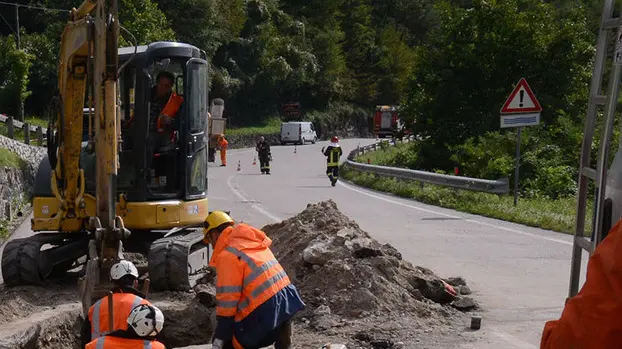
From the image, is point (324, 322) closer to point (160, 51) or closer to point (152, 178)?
point (152, 178)

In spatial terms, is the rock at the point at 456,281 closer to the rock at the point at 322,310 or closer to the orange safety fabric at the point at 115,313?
the rock at the point at 322,310

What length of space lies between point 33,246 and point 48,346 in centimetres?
181

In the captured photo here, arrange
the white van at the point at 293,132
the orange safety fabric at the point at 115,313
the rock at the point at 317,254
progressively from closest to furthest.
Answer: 1. the orange safety fabric at the point at 115,313
2. the rock at the point at 317,254
3. the white van at the point at 293,132

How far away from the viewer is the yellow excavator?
1080cm

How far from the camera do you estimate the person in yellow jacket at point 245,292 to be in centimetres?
659

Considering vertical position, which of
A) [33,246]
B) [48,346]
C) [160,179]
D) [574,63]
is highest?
[574,63]

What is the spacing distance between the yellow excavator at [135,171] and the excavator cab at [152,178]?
1 cm

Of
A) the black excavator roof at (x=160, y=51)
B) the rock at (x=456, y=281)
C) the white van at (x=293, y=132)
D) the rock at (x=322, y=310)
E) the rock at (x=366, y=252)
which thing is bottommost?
the white van at (x=293, y=132)

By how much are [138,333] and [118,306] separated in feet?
2.65

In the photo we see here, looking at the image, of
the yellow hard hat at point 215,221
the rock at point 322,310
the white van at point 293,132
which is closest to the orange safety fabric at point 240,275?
the yellow hard hat at point 215,221

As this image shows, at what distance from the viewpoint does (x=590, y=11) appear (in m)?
29.9

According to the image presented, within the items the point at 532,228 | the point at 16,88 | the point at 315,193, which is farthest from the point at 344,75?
the point at 532,228

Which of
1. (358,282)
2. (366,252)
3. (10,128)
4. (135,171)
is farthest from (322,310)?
(10,128)

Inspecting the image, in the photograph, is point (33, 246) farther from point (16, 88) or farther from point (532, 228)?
point (16, 88)
